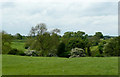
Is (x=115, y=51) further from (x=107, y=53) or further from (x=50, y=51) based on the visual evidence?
(x=50, y=51)

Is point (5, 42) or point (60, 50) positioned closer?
point (5, 42)

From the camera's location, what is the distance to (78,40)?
77188 millimetres

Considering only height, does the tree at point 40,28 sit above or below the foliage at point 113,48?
above

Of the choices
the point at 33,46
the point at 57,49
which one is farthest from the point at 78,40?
the point at 33,46

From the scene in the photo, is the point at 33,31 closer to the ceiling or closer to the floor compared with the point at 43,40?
closer to the ceiling

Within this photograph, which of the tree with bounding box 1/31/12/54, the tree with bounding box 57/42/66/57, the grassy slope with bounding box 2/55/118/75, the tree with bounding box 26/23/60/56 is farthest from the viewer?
the tree with bounding box 57/42/66/57

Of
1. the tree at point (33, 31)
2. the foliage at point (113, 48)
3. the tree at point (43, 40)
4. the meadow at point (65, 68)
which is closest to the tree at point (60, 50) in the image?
the tree at point (43, 40)

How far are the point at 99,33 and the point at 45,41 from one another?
54540 millimetres

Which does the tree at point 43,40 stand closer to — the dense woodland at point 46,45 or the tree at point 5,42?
the dense woodland at point 46,45

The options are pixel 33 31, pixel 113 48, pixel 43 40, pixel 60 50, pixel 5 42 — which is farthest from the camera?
pixel 60 50

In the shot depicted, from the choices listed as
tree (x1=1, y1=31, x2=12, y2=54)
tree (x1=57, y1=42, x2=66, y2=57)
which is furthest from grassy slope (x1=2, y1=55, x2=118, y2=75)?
tree (x1=57, y1=42, x2=66, y2=57)

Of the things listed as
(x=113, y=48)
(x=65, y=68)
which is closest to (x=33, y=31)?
(x=113, y=48)

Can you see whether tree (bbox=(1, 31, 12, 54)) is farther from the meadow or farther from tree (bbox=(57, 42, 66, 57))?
the meadow

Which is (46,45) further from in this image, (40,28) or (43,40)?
(40,28)
